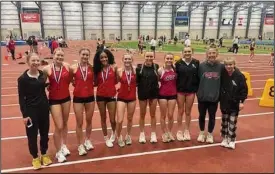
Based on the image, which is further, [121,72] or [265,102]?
[265,102]

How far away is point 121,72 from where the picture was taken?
4.81 metres

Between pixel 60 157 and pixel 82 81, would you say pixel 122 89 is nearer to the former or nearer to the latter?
pixel 82 81

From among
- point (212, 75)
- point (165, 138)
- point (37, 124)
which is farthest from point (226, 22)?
point (37, 124)

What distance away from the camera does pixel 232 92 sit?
15.8ft

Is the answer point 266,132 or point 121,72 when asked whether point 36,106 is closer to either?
point 121,72

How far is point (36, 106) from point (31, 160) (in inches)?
49.7

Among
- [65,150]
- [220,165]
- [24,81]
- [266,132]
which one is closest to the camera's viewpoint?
[24,81]

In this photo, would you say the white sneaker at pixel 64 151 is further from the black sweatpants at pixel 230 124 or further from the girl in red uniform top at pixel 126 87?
the black sweatpants at pixel 230 124

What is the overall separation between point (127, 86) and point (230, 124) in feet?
6.97

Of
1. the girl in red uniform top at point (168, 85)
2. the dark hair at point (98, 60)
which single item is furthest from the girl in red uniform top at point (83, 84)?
the girl in red uniform top at point (168, 85)

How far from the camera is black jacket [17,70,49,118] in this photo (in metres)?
3.91

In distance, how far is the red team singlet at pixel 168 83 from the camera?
16.3ft

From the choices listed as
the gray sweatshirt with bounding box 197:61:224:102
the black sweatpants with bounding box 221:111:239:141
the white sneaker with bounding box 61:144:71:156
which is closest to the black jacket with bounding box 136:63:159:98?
the gray sweatshirt with bounding box 197:61:224:102

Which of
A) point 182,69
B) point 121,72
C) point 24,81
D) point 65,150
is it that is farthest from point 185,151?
point 24,81
